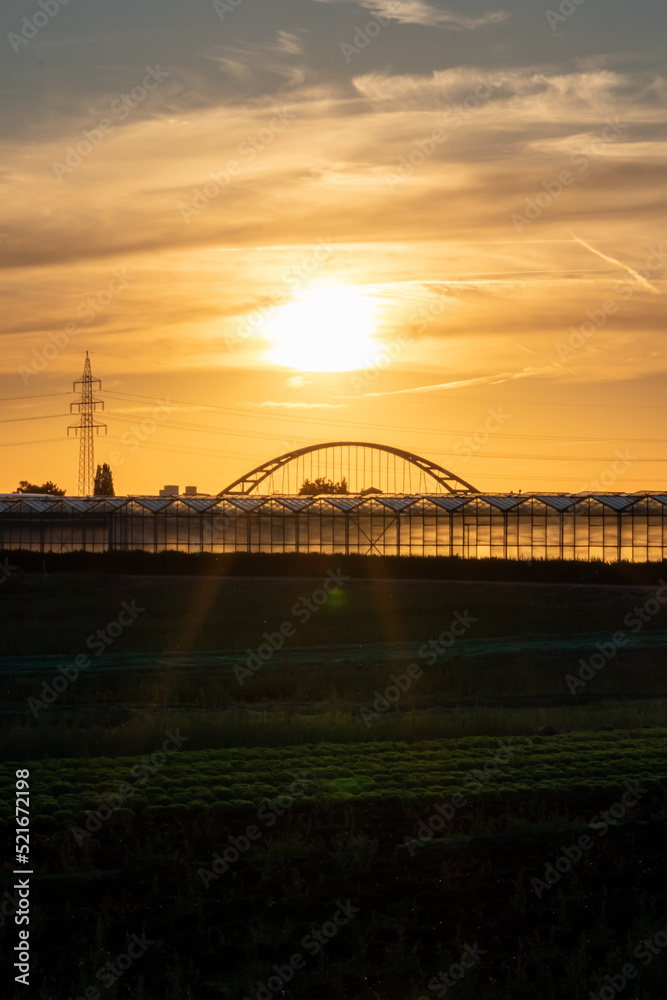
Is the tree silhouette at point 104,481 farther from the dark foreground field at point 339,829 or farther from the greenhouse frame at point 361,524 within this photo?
the dark foreground field at point 339,829

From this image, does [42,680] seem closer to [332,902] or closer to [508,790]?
[508,790]

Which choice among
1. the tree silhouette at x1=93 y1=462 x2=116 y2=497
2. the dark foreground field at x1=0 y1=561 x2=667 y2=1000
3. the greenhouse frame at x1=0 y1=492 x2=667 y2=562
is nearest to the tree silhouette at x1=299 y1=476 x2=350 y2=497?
the tree silhouette at x1=93 y1=462 x2=116 y2=497

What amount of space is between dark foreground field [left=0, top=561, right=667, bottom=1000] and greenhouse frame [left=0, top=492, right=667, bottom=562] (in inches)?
1135

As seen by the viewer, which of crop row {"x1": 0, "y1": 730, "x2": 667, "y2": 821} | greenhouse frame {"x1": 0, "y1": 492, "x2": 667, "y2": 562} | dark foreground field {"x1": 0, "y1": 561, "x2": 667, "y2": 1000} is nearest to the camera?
dark foreground field {"x1": 0, "y1": 561, "x2": 667, "y2": 1000}

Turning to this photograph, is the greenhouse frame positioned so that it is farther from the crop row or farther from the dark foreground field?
the crop row

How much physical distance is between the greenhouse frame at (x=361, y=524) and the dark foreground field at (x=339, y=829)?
94.6 feet

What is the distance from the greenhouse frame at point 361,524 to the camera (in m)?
56.1

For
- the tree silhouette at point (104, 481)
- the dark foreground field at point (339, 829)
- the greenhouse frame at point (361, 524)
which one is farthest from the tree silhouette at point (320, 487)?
the dark foreground field at point (339, 829)

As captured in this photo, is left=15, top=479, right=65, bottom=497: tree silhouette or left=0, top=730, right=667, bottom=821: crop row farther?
left=15, top=479, right=65, bottom=497: tree silhouette

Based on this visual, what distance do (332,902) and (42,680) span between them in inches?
639

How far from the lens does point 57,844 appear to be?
1262 cm

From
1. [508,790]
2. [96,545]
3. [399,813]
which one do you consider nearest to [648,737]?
[508,790]

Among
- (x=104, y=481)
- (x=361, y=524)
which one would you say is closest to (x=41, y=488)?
(x=104, y=481)

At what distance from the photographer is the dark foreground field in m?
9.94
